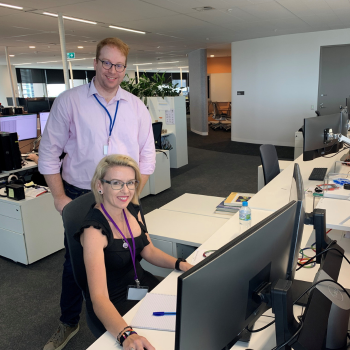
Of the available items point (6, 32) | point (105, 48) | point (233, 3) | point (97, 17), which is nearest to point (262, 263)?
point (105, 48)

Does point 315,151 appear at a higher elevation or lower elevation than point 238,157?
higher

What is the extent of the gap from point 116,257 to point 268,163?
2.10 meters

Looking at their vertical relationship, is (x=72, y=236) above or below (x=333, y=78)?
below

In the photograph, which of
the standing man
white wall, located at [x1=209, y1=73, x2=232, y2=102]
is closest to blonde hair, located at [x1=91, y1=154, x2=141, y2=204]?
the standing man

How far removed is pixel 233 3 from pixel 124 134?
392 centimetres

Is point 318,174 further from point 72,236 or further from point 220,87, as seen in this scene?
point 220,87

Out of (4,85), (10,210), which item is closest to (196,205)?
(10,210)

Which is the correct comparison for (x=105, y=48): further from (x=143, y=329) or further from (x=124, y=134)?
(x=143, y=329)

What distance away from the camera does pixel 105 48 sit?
183 cm

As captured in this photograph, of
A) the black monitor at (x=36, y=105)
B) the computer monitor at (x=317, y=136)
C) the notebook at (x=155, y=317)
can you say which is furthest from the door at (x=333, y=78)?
the notebook at (x=155, y=317)

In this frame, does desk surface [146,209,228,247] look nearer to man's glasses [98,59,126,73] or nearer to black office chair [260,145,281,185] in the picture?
black office chair [260,145,281,185]

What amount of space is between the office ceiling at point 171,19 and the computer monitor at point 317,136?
2.92 meters

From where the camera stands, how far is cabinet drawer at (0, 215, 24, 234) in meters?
3.10

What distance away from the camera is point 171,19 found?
606 cm
